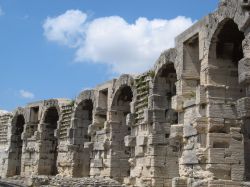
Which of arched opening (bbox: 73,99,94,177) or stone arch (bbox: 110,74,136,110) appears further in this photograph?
arched opening (bbox: 73,99,94,177)

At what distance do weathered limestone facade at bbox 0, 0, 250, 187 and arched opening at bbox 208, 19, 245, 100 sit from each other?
0.03 metres

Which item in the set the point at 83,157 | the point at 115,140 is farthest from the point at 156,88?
the point at 83,157

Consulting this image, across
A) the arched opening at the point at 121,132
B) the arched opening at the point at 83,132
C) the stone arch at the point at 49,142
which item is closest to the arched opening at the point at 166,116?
the arched opening at the point at 121,132

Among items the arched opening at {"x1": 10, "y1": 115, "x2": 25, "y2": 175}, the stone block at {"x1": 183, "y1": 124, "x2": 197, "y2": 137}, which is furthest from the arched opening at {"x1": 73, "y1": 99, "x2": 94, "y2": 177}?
the stone block at {"x1": 183, "y1": 124, "x2": 197, "y2": 137}

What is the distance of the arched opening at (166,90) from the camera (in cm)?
1537

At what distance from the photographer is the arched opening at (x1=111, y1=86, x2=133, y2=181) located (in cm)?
1822

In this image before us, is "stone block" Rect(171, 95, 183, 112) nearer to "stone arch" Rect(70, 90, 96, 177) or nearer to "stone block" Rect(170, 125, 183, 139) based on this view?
"stone block" Rect(170, 125, 183, 139)

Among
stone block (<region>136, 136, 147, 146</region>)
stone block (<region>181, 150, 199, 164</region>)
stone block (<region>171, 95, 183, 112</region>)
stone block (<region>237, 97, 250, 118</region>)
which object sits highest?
stone block (<region>171, 95, 183, 112</region>)

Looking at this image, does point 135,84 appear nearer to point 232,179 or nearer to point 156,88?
point 156,88

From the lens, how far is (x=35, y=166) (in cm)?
2425

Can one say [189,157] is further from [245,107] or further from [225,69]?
[245,107]

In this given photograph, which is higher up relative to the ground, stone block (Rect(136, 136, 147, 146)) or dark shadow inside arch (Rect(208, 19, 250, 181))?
dark shadow inside arch (Rect(208, 19, 250, 181))

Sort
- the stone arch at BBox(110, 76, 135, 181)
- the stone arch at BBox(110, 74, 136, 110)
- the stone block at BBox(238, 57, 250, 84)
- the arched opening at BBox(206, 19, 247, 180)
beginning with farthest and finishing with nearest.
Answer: the stone arch at BBox(110, 76, 135, 181)
the stone arch at BBox(110, 74, 136, 110)
the arched opening at BBox(206, 19, 247, 180)
the stone block at BBox(238, 57, 250, 84)

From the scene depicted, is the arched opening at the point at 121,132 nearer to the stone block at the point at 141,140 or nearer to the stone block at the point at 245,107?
the stone block at the point at 141,140
